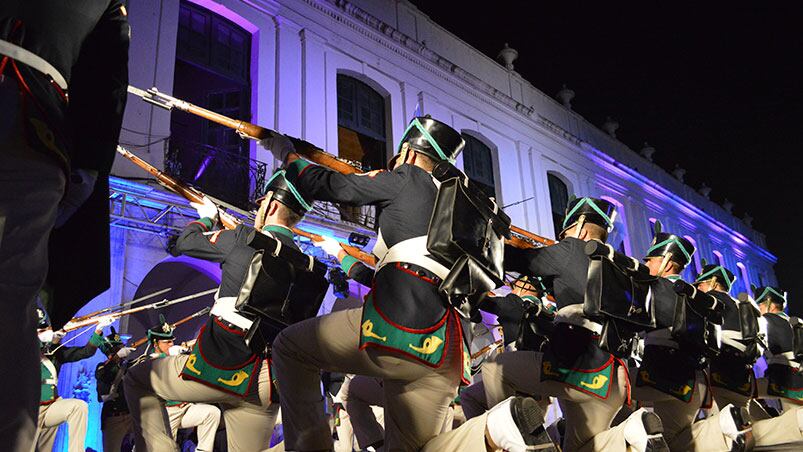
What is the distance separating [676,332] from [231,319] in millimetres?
4095

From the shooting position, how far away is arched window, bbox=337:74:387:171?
50.7 feet

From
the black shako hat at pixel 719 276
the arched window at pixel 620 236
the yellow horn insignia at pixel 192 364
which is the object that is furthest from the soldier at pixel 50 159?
the arched window at pixel 620 236

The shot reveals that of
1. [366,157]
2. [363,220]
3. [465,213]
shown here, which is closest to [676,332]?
[465,213]

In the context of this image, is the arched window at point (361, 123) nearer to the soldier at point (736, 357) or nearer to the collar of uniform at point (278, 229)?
the soldier at point (736, 357)

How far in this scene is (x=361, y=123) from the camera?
15.8 metres

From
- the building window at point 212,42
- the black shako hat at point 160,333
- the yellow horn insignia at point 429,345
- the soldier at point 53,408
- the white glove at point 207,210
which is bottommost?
the soldier at point 53,408

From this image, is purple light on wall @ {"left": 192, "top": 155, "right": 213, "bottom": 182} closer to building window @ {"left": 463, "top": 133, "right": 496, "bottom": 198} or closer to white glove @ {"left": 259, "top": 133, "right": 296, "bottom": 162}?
white glove @ {"left": 259, "top": 133, "right": 296, "bottom": 162}

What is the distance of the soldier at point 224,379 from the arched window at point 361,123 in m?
10.7

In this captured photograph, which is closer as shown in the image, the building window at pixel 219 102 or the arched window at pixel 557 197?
the building window at pixel 219 102

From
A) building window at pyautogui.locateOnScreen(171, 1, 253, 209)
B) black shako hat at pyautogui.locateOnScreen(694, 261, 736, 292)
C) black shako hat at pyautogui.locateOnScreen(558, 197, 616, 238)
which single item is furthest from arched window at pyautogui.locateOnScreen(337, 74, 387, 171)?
black shako hat at pyautogui.locateOnScreen(558, 197, 616, 238)

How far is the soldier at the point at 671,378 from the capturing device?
225 inches

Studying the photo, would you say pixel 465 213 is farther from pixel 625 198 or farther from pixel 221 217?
pixel 625 198

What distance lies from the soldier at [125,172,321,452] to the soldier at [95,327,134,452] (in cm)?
254

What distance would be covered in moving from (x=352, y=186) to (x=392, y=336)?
33.9 inches
